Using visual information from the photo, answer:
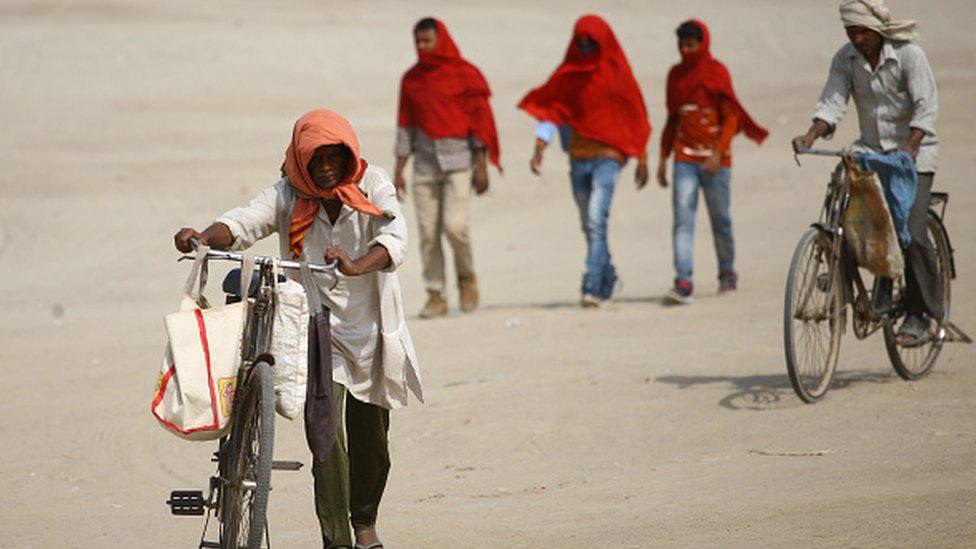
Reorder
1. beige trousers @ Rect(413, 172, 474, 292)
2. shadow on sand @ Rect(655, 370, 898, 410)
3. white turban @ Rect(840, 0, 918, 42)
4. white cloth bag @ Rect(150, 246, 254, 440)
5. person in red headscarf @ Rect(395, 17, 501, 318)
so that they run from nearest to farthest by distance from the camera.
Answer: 1. white cloth bag @ Rect(150, 246, 254, 440)
2. white turban @ Rect(840, 0, 918, 42)
3. shadow on sand @ Rect(655, 370, 898, 410)
4. person in red headscarf @ Rect(395, 17, 501, 318)
5. beige trousers @ Rect(413, 172, 474, 292)

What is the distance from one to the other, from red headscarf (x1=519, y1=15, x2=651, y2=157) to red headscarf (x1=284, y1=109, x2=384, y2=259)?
8.06 m

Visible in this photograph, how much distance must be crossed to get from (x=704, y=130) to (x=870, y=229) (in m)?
4.91

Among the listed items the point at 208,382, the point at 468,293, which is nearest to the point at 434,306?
the point at 468,293

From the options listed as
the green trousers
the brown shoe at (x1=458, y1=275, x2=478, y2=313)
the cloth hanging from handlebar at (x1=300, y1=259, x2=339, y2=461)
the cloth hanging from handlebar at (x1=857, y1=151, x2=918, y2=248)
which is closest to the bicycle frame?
the cloth hanging from handlebar at (x1=857, y1=151, x2=918, y2=248)

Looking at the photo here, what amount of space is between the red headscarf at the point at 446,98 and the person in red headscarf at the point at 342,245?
7.67m

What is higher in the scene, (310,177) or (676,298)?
(310,177)

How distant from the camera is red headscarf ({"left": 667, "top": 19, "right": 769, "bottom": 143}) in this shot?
13852mm

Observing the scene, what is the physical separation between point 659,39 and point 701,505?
96.7ft

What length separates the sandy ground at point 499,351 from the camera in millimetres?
7211

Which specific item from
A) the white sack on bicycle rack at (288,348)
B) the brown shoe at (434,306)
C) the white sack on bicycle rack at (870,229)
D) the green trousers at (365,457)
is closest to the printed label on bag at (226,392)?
the white sack on bicycle rack at (288,348)

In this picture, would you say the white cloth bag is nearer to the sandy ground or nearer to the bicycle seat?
the bicycle seat

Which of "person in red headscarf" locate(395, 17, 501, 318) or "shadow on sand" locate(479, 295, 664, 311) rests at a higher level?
"person in red headscarf" locate(395, 17, 501, 318)

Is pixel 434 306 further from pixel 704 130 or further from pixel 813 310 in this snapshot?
pixel 813 310

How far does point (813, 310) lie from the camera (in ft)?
29.5
